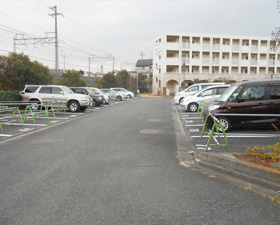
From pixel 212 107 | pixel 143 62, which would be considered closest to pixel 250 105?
pixel 212 107

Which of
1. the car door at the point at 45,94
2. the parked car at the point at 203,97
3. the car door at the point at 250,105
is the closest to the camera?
the car door at the point at 250,105

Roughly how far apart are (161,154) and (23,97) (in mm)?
12961

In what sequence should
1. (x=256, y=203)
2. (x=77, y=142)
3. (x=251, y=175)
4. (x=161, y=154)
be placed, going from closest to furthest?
(x=256, y=203) → (x=251, y=175) → (x=161, y=154) → (x=77, y=142)

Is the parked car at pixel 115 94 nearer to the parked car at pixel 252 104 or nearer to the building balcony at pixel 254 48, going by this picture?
the parked car at pixel 252 104

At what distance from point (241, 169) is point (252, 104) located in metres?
4.22

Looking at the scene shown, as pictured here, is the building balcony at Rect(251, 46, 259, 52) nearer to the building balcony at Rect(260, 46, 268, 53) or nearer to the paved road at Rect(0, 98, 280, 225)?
the building balcony at Rect(260, 46, 268, 53)

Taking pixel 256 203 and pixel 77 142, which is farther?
pixel 77 142

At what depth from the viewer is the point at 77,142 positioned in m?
7.61

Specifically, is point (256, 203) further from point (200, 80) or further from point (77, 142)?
point (200, 80)

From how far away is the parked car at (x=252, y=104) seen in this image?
8.12 meters

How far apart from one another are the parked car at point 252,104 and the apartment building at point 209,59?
123 ft

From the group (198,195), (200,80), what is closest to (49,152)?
(198,195)

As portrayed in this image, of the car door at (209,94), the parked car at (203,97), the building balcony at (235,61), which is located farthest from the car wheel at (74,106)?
the building balcony at (235,61)

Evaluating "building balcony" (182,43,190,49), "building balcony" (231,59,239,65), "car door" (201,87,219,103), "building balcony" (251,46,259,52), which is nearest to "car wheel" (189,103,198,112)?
"car door" (201,87,219,103)
